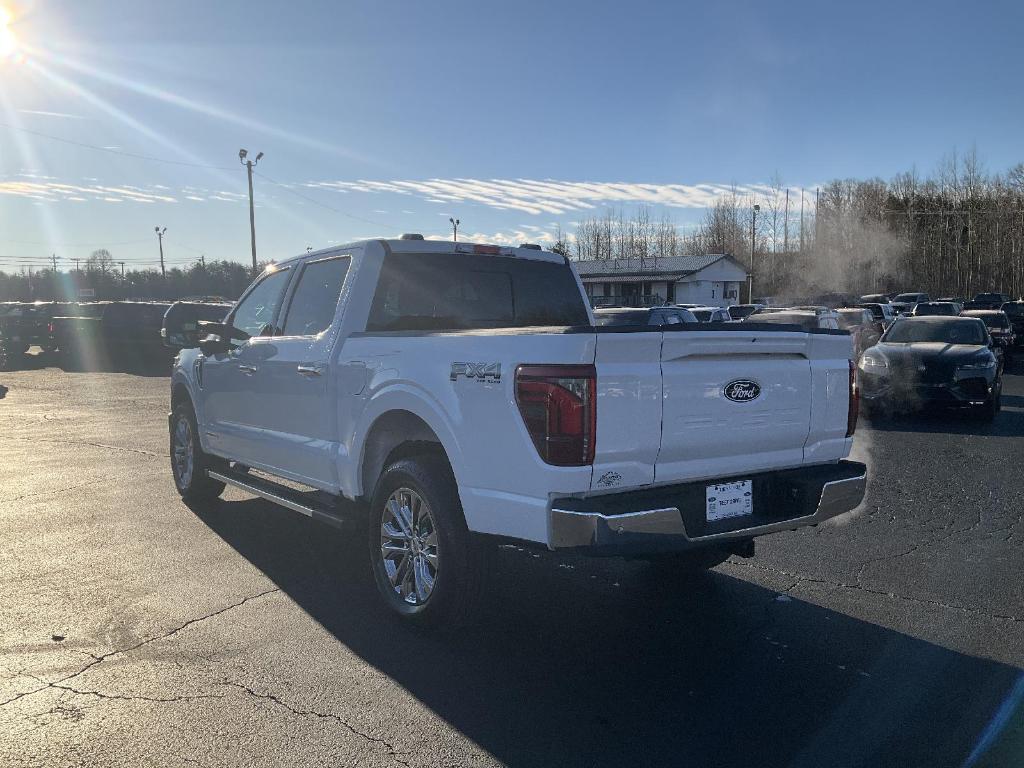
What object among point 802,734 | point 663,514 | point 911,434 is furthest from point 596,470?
point 911,434

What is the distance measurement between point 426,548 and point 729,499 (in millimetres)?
1551

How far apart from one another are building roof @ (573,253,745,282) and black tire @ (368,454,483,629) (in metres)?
58.6

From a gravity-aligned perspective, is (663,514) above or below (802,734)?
above

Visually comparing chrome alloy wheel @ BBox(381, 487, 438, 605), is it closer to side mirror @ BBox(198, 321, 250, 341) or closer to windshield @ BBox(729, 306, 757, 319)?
side mirror @ BBox(198, 321, 250, 341)

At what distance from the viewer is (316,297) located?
19.0ft

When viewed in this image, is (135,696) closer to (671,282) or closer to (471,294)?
(471,294)

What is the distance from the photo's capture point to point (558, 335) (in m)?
3.64

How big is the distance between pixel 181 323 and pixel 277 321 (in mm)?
1335

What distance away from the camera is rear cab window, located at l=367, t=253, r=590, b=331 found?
5.37 meters

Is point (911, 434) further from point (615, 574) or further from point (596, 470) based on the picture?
point (596, 470)

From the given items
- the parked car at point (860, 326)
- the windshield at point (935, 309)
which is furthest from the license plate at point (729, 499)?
the windshield at point (935, 309)

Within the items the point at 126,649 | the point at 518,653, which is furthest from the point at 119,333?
the point at 518,653

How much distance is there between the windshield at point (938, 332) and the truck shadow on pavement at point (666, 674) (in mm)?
10395

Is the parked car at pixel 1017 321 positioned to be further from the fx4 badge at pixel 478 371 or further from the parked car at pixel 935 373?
the fx4 badge at pixel 478 371
